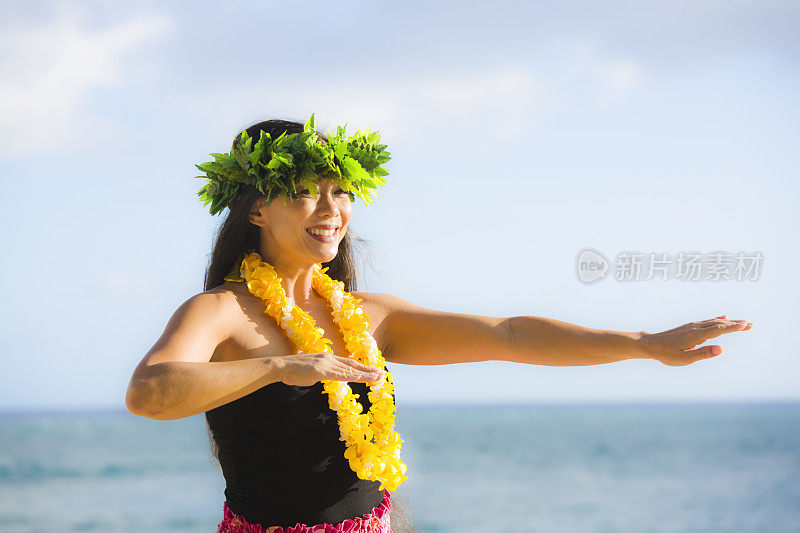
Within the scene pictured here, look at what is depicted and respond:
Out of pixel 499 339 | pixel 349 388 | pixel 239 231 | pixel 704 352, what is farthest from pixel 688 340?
pixel 239 231

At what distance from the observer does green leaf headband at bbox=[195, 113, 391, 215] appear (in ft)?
8.85

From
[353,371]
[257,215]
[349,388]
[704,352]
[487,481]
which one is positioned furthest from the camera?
[487,481]

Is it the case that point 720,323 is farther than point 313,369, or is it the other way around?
point 720,323

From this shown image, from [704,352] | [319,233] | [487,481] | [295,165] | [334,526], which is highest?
[295,165]

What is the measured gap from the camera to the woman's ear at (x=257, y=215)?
2.78m

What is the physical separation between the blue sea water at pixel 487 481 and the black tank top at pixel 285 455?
585 centimetres

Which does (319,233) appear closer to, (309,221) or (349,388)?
(309,221)

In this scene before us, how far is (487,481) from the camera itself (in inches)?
711

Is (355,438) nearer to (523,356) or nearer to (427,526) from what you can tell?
(523,356)

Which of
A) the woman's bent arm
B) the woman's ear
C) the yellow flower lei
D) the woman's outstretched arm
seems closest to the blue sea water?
the woman's outstretched arm

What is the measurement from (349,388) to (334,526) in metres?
0.37

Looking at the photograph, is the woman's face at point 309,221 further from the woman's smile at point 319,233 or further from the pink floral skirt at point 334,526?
the pink floral skirt at point 334,526

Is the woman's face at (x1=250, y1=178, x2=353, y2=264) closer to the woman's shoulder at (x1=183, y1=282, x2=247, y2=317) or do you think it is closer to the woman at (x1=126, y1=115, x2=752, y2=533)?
the woman at (x1=126, y1=115, x2=752, y2=533)

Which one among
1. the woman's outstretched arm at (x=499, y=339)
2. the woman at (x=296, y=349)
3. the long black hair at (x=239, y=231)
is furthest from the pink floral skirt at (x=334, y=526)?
the woman's outstretched arm at (x=499, y=339)
